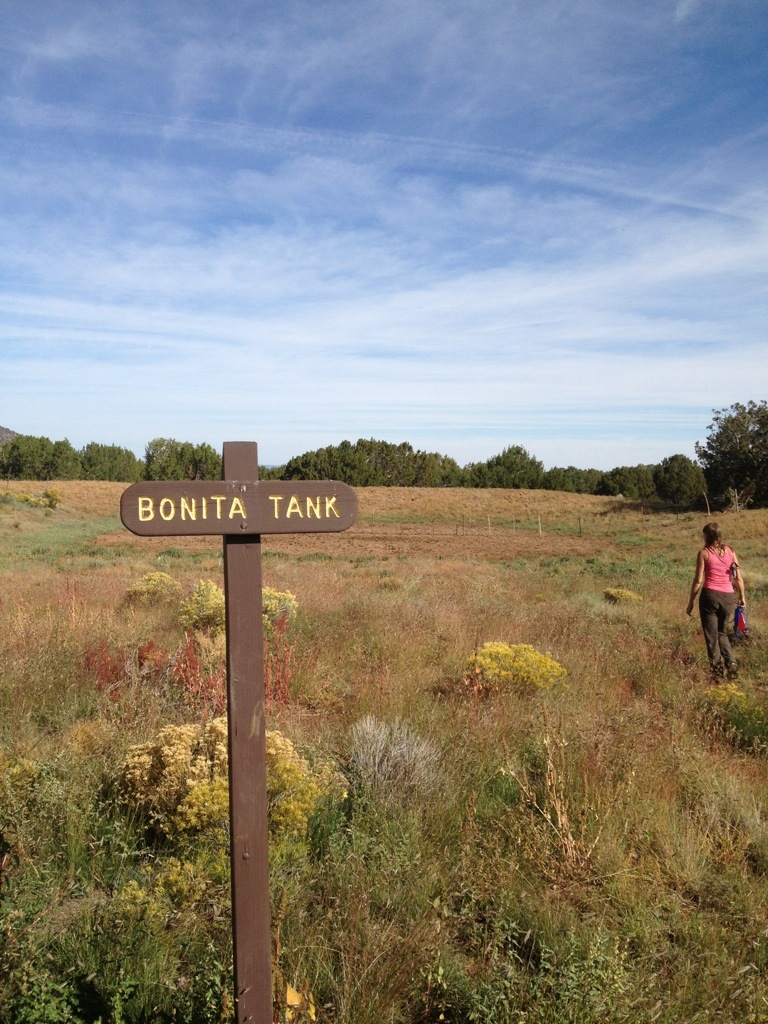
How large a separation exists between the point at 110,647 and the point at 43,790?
11.6 ft

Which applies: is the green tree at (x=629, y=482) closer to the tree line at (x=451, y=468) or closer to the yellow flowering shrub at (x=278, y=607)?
the tree line at (x=451, y=468)

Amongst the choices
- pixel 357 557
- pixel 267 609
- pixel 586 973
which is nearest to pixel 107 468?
pixel 357 557

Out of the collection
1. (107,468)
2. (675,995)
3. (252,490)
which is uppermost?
(107,468)

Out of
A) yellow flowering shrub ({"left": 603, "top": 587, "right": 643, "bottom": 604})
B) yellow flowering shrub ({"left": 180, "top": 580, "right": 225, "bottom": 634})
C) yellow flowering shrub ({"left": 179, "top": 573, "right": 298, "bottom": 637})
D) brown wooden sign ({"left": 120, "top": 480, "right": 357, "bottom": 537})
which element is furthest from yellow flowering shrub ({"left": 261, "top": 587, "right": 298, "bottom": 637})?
yellow flowering shrub ({"left": 603, "top": 587, "right": 643, "bottom": 604})

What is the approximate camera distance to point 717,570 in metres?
8.36

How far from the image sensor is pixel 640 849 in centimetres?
367

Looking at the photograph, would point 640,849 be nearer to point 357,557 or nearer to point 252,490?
point 252,490

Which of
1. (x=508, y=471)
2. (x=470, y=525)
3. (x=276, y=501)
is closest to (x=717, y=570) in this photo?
(x=276, y=501)

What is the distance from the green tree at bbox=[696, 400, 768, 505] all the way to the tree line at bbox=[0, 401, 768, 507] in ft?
0.22

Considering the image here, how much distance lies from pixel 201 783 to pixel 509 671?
3.33 m

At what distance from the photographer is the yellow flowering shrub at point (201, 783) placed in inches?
136

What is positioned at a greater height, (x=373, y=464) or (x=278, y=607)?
(x=373, y=464)

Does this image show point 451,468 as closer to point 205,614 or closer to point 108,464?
point 108,464

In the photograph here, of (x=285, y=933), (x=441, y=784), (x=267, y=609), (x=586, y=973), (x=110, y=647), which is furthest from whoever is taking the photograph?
(x=267, y=609)
